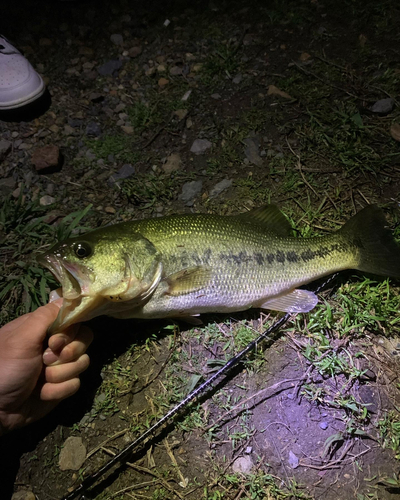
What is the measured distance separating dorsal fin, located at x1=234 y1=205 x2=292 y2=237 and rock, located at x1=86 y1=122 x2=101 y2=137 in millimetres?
2080

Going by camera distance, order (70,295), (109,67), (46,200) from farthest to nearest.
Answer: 1. (109,67)
2. (46,200)
3. (70,295)

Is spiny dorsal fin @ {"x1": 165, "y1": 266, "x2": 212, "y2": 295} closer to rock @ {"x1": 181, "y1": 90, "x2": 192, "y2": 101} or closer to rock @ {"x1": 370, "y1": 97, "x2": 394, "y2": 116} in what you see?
rock @ {"x1": 181, "y1": 90, "x2": 192, "y2": 101}

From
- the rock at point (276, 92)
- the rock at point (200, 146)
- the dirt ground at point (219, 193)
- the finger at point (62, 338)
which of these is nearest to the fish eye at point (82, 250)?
the finger at point (62, 338)

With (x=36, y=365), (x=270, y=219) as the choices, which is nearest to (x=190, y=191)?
(x=270, y=219)

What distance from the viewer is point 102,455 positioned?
2.72 metres

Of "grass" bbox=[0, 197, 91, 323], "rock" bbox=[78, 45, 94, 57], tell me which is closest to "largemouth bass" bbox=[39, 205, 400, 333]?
"grass" bbox=[0, 197, 91, 323]

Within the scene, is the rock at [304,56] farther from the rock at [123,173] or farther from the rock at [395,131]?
the rock at [123,173]

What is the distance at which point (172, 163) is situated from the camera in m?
3.74

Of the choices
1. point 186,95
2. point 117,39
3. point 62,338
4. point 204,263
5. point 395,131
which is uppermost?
point 117,39

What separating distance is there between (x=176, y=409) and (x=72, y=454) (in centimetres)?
92

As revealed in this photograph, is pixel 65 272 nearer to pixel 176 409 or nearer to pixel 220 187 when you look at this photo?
pixel 176 409

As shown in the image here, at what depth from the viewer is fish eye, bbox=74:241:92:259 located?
2.42 metres

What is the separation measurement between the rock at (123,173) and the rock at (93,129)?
60cm

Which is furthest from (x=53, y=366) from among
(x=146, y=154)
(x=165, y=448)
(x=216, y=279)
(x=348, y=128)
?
(x=348, y=128)
